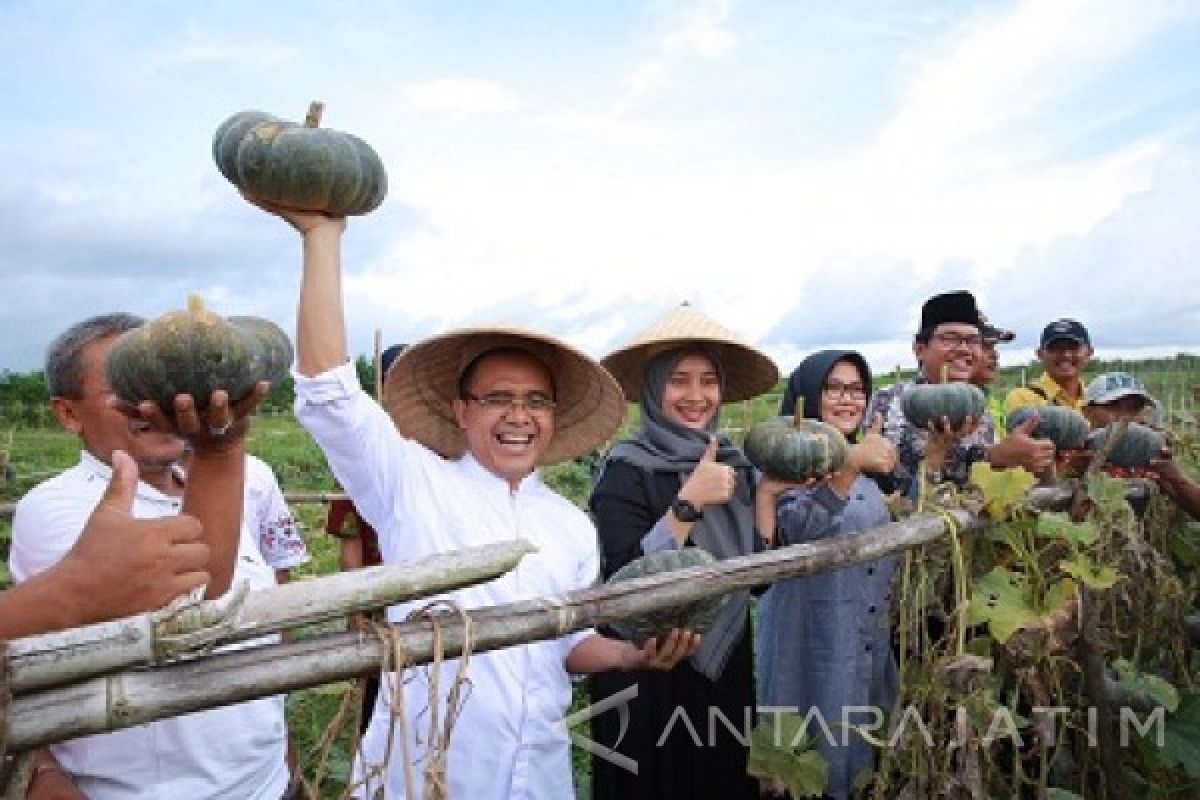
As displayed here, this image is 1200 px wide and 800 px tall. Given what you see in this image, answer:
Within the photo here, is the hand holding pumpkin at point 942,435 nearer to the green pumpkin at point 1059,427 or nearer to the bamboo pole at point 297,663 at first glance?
the green pumpkin at point 1059,427

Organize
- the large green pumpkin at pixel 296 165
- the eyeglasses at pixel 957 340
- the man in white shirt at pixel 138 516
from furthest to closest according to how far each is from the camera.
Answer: the eyeglasses at pixel 957 340
the large green pumpkin at pixel 296 165
the man in white shirt at pixel 138 516

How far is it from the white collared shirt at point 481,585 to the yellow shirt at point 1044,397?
3.48 metres

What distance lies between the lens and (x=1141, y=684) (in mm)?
3531

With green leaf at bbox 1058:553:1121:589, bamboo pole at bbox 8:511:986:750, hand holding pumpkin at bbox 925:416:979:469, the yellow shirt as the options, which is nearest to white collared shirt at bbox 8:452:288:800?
bamboo pole at bbox 8:511:986:750

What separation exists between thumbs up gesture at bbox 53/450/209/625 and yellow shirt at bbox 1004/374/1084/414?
4634mm

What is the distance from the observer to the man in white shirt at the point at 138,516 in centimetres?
201

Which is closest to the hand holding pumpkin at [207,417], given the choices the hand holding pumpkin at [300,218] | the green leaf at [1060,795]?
the hand holding pumpkin at [300,218]

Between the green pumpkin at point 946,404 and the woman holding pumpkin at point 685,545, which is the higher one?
the green pumpkin at point 946,404

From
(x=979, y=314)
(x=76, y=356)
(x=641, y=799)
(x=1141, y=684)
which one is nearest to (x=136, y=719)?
(x=76, y=356)

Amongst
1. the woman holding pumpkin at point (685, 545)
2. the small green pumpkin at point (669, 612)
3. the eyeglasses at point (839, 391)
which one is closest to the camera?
the small green pumpkin at point (669, 612)

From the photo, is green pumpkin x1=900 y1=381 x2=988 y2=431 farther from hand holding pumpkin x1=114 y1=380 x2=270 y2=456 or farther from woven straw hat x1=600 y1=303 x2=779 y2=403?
hand holding pumpkin x1=114 y1=380 x2=270 y2=456

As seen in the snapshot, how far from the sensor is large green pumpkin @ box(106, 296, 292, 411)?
1.60 m

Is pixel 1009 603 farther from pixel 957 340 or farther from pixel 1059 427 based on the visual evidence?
pixel 957 340

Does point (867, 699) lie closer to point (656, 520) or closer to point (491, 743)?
point (656, 520)
